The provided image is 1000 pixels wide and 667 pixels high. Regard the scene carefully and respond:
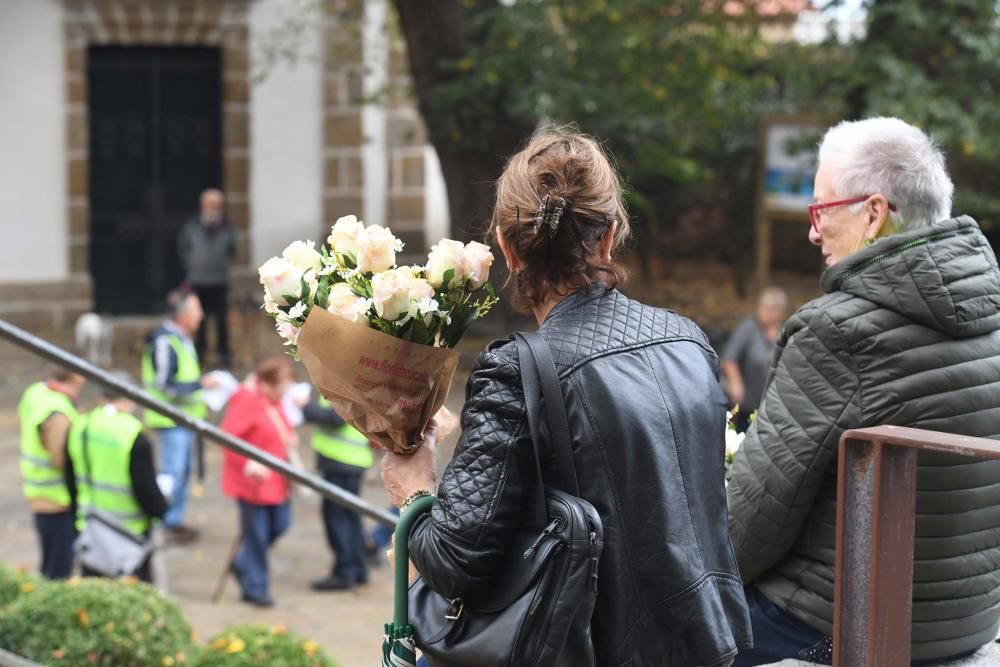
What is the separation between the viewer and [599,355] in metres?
2.34

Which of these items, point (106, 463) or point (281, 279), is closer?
point (281, 279)

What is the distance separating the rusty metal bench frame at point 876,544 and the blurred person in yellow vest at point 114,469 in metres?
5.42

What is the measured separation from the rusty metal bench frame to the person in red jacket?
20.9 feet

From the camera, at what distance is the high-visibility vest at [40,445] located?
737 cm

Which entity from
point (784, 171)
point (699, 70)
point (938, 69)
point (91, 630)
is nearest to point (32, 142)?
point (699, 70)

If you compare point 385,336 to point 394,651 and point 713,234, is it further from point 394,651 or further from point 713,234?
point 713,234

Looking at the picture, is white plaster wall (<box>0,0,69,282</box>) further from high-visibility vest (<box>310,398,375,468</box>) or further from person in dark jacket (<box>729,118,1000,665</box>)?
person in dark jacket (<box>729,118,1000,665</box>)

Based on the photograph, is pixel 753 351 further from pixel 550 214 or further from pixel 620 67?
pixel 550 214

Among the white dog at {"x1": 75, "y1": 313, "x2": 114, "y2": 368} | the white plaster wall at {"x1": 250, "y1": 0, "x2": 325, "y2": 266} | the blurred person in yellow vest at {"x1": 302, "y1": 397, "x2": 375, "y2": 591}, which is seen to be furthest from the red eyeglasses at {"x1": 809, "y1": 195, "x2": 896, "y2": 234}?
the white plaster wall at {"x1": 250, "y1": 0, "x2": 325, "y2": 266}

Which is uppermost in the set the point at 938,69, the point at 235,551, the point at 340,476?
the point at 938,69

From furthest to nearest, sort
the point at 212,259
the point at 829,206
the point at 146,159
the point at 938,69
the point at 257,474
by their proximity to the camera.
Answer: the point at 146,159, the point at 212,259, the point at 938,69, the point at 257,474, the point at 829,206

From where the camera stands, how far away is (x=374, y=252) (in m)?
2.63

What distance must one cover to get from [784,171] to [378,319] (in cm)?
1150

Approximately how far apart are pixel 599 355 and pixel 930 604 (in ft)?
2.79
